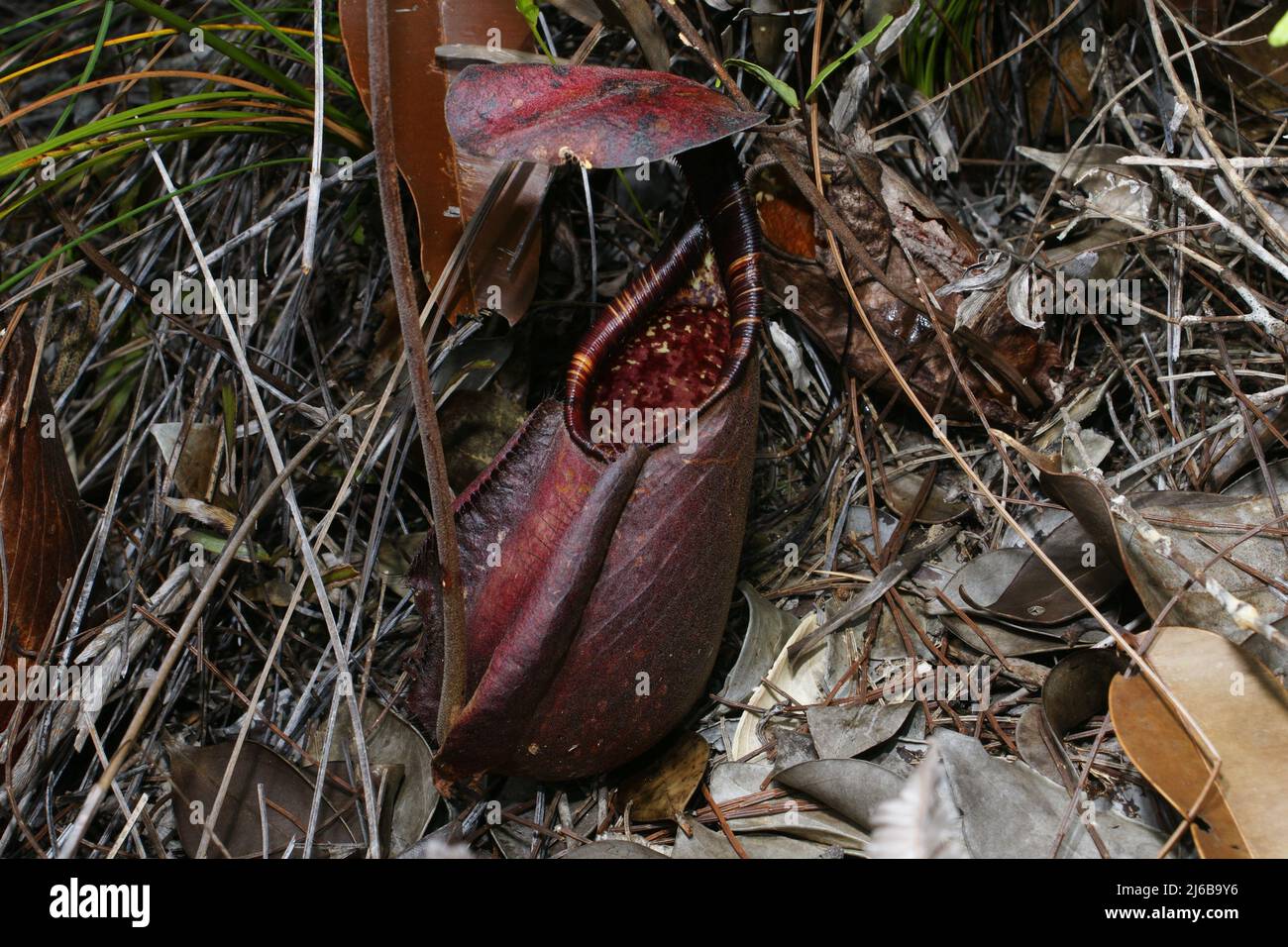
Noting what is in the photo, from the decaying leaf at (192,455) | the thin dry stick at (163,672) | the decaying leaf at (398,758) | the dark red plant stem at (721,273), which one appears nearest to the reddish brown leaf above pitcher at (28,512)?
the decaying leaf at (192,455)

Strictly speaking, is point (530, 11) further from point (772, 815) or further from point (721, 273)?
point (772, 815)

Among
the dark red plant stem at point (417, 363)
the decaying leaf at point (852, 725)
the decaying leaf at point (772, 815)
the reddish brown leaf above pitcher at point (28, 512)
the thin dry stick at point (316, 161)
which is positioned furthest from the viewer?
the reddish brown leaf above pitcher at point (28, 512)

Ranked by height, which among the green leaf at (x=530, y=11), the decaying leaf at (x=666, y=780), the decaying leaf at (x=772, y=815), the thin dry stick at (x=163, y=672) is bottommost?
the decaying leaf at (x=666, y=780)

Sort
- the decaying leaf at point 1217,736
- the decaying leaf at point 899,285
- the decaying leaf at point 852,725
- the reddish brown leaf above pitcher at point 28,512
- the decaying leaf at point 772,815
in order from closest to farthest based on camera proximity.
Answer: the decaying leaf at point 1217,736
the decaying leaf at point 772,815
the decaying leaf at point 852,725
the reddish brown leaf above pitcher at point 28,512
the decaying leaf at point 899,285

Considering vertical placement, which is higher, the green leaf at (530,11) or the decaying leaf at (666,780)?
the green leaf at (530,11)

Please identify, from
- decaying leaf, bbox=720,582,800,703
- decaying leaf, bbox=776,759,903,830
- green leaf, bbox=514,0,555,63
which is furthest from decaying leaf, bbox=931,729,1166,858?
green leaf, bbox=514,0,555,63

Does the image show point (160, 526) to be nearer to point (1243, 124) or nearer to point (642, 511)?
point (642, 511)

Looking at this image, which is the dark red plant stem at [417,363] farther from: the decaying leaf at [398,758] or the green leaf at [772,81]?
the green leaf at [772,81]
